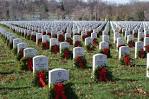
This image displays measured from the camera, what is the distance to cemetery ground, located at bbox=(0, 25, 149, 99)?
37.4 feet

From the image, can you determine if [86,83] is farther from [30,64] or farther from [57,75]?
[30,64]

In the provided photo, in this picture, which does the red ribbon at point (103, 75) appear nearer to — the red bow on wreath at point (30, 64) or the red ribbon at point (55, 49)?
the red bow on wreath at point (30, 64)

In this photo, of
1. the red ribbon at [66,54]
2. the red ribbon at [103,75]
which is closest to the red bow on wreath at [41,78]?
the red ribbon at [103,75]

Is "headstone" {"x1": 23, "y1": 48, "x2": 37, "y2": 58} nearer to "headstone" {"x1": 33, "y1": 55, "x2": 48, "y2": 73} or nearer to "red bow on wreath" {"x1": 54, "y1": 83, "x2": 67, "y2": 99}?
"headstone" {"x1": 33, "y1": 55, "x2": 48, "y2": 73}

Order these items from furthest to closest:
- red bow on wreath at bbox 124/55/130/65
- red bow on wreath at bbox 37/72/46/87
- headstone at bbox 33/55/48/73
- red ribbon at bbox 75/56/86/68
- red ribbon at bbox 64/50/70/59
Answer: red ribbon at bbox 64/50/70/59 → red bow on wreath at bbox 124/55/130/65 → red ribbon at bbox 75/56/86/68 → headstone at bbox 33/55/48/73 → red bow on wreath at bbox 37/72/46/87

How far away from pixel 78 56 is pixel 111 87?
160 inches

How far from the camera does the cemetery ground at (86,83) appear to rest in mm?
Result: 11414

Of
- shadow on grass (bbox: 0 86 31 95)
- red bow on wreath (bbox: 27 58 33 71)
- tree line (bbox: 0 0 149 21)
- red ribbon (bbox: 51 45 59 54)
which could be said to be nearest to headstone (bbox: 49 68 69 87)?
shadow on grass (bbox: 0 86 31 95)

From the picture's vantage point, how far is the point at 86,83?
13.0m

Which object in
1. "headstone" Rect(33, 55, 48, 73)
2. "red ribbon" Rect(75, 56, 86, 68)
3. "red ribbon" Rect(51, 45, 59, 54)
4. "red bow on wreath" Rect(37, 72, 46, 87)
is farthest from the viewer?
"red ribbon" Rect(51, 45, 59, 54)

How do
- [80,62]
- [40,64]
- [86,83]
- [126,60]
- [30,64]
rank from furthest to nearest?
[126,60] → [80,62] → [30,64] → [40,64] → [86,83]

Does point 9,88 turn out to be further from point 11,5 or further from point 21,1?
point 21,1

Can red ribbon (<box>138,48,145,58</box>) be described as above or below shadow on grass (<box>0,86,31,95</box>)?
above

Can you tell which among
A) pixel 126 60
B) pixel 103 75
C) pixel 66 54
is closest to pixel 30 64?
pixel 103 75
